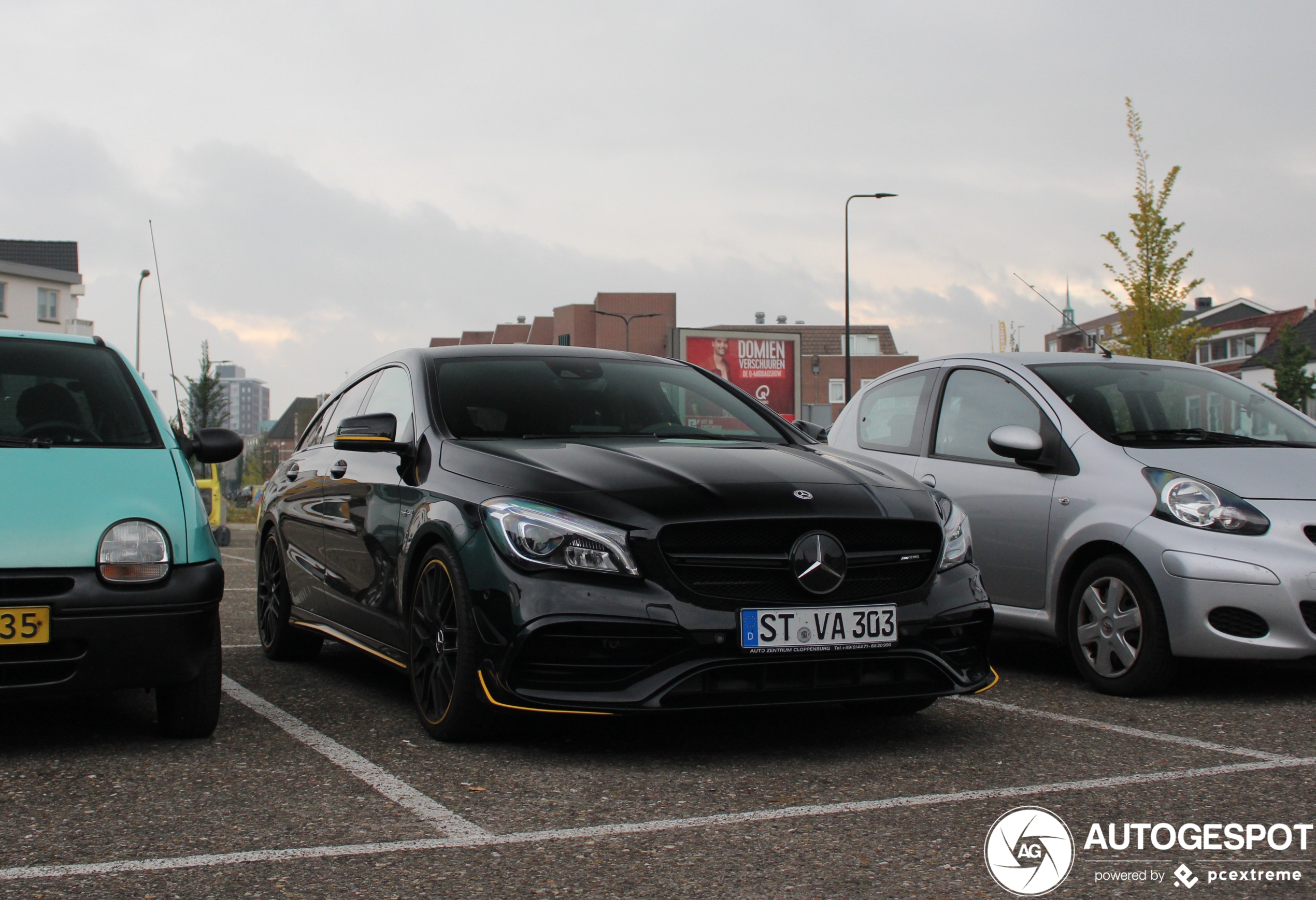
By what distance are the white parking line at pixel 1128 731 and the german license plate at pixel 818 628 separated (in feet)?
3.74

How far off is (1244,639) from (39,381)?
16.1ft

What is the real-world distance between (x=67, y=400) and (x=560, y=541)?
226 centimetres

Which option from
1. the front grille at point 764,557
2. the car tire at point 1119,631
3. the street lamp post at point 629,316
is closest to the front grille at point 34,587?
the front grille at point 764,557

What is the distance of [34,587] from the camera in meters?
4.25

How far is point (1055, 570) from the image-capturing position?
615cm

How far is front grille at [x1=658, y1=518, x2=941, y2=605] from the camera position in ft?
14.1

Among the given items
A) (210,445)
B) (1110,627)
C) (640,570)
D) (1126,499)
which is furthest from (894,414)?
(210,445)

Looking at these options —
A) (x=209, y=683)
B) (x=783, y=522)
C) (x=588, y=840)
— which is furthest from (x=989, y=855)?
(x=209, y=683)

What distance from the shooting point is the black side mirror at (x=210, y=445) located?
5.51 meters

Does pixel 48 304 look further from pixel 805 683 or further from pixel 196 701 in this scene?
pixel 805 683

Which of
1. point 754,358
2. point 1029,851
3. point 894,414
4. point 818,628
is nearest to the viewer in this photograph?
point 1029,851

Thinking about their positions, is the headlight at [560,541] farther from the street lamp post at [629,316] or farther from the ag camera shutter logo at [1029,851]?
the street lamp post at [629,316]

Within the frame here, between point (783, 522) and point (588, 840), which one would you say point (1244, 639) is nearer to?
point (783, 522)

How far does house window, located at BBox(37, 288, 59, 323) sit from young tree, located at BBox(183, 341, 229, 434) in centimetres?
2091
